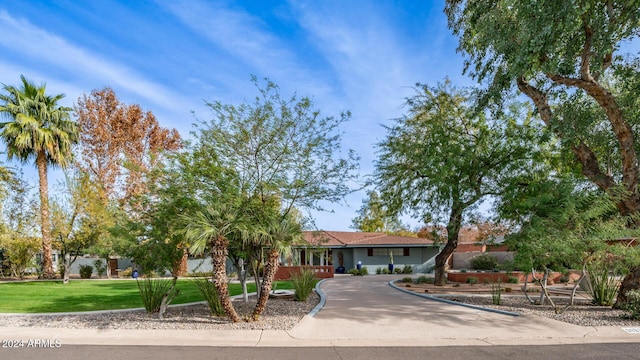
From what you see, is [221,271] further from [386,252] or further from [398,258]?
[398,258]

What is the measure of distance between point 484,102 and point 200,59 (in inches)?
404

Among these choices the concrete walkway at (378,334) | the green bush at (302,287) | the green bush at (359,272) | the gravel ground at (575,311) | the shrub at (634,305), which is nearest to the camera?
the concrete walkway at (378,334)

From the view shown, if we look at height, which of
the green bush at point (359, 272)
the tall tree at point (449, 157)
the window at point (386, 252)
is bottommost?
the green bush at point (359, 272)

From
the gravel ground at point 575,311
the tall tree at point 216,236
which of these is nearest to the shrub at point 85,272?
the tall tree at point 216,236

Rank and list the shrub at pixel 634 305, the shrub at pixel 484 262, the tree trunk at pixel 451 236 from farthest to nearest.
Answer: the shrub at pixel 484 262
the tree trunk at pixel 451 236
the shrub at pixel 634 305

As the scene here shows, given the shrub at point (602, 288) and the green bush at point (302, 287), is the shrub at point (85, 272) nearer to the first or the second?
the green bush at point (302, 287)

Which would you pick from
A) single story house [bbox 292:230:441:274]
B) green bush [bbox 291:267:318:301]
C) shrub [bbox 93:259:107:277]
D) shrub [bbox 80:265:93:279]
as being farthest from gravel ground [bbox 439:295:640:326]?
shrub [bbox 93:259:107:277]

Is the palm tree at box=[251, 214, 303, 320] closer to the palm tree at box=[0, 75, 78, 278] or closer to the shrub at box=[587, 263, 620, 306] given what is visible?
the shrub at box=[587, 263, 620, 306]

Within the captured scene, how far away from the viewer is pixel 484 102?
44.1 ft

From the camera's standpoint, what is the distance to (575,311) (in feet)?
37.6

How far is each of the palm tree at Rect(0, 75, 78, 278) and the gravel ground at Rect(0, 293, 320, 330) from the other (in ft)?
57.7

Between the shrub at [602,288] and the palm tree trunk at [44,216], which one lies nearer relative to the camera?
the shrub at [602,288]

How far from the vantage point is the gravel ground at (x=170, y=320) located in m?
9.35

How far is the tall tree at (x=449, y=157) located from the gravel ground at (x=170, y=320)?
766 centimetres
